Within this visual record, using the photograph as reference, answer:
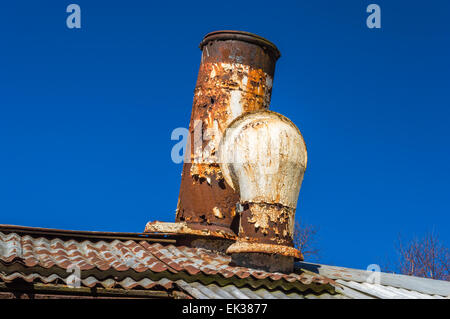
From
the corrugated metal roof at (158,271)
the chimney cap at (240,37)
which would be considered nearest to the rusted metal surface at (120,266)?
the corrugated metal roof at (158,271)

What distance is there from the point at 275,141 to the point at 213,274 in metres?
2.43

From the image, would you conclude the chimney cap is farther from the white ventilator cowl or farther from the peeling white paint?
the white ventilator cowl

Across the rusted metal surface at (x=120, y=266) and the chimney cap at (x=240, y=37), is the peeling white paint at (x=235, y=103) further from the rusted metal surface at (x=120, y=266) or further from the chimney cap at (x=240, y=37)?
the rusted metal surface at (x=120, y=266)

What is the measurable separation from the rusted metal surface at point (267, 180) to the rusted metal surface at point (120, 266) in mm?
536

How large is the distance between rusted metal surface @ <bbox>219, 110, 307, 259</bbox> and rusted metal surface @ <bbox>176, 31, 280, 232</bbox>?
4.37 ft


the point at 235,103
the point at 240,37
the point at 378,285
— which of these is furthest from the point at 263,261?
the point at 240,37

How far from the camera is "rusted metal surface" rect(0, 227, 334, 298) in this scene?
6566 millimetres

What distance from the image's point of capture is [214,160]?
10359mm

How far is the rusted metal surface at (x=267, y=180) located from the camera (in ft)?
28.1
